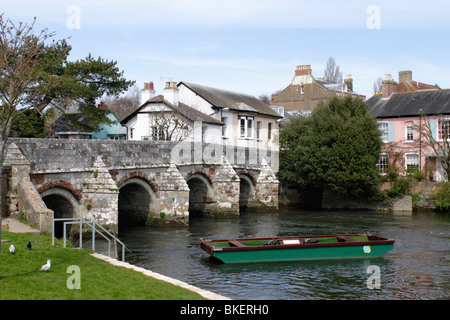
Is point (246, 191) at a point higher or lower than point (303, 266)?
higher

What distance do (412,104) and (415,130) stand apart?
2.71 m

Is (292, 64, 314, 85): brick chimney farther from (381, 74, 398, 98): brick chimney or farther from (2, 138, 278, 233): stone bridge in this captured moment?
(2, 138, 278, 233): stone bridge

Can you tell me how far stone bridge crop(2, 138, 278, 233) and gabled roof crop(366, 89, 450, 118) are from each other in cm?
1339

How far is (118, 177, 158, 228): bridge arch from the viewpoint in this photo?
30547 mm

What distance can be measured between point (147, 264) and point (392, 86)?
3940cm

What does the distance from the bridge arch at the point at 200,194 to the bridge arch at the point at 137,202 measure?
5783 mm

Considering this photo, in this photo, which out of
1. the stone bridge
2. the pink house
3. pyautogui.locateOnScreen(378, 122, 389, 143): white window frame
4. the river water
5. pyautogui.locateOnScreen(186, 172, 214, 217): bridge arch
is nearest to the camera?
the river water

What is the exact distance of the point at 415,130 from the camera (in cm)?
4772

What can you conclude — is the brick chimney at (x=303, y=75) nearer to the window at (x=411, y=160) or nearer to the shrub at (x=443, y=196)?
the window at (x=411, y=160)

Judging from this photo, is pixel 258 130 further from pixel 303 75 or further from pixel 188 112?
pixel 303 75

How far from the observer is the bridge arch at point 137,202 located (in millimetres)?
30547

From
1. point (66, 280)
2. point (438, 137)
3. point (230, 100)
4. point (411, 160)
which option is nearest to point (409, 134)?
point (411, 160)

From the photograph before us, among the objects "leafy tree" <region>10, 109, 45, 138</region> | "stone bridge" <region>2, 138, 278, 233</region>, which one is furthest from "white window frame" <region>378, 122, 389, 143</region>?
"leafy tree" <region>10, 109, 45, 138</region>
